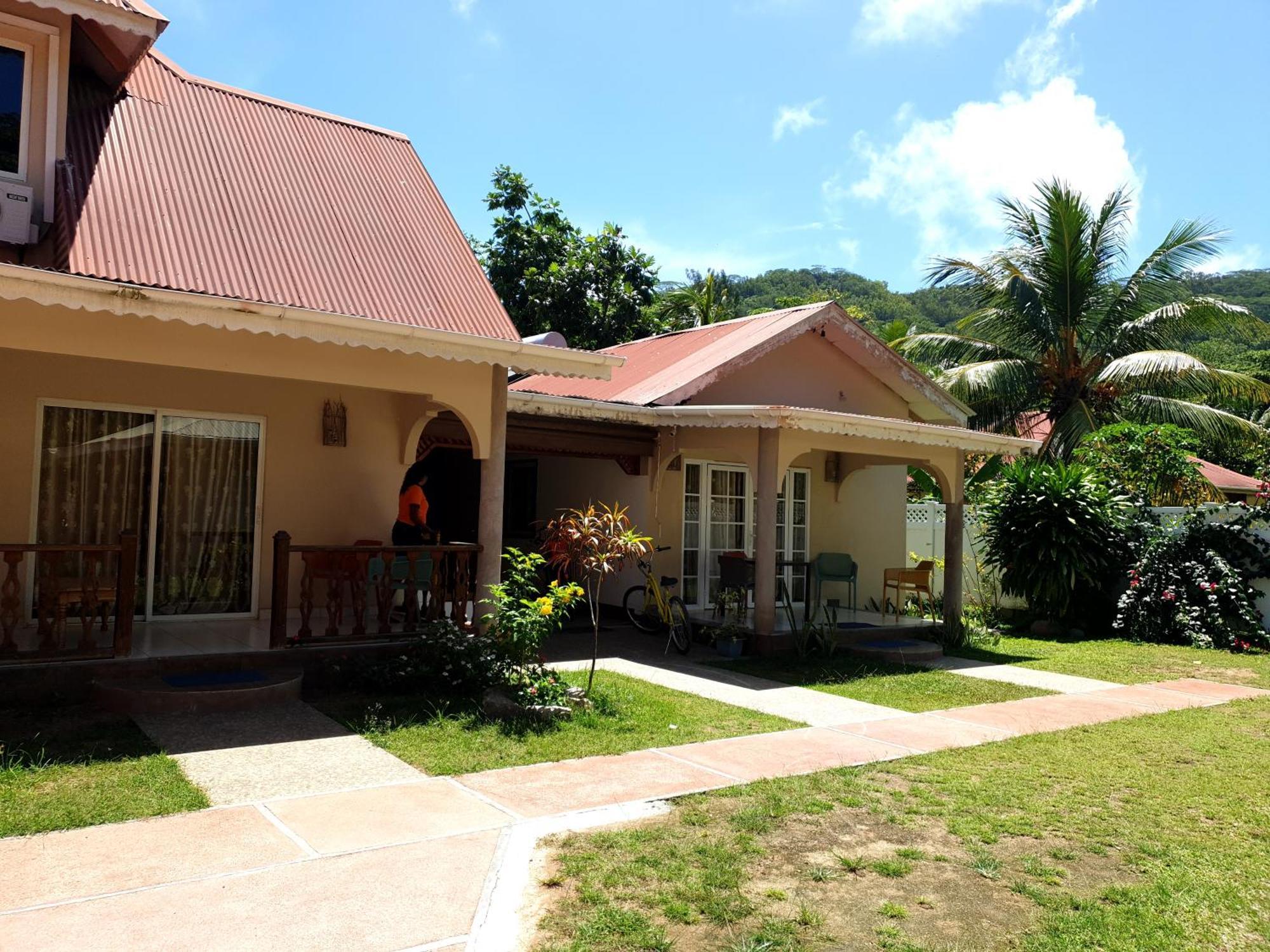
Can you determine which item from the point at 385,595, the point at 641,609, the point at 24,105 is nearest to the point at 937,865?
the point at 385,595

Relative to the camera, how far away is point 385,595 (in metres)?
8.57

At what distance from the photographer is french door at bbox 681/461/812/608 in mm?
13219

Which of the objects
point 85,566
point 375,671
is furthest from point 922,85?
point 85,566

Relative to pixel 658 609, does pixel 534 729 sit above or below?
below

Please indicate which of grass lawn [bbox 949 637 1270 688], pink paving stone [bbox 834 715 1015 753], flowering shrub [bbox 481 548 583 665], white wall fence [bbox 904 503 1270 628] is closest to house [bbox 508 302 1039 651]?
grass lawn [bbox 949 637 1270 688]

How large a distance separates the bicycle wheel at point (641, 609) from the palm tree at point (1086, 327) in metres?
11.0

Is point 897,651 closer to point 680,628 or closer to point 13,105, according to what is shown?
point 680,628

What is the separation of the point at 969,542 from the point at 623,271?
499 inches

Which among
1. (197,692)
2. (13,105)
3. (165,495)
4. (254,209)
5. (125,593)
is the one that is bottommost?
(197,692)

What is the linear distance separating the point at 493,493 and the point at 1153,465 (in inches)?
474

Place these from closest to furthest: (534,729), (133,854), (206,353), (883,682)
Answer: (133,854) → (534,729) → (206,353) → (883,682)

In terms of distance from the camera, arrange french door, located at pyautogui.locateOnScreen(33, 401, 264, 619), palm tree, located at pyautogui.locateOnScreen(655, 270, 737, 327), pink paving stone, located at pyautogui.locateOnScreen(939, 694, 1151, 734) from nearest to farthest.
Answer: pink paving stone, located at pyautogui.locateOnScreen(939, 694, 1151, 734), french door, located at pyautogui.locateOnScreen(33, 401, 264, 619), palm tree, located at pyautogui.locateOnScreen(655, 270, 737, 327)

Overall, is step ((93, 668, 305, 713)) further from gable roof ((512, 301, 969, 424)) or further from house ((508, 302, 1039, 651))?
gable roof ((512, 301, 969, 424))

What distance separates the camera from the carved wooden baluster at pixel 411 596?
335 inches
